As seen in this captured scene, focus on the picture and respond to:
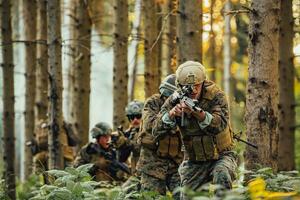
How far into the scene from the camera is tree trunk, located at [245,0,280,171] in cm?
1032

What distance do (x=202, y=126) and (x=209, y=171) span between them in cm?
74

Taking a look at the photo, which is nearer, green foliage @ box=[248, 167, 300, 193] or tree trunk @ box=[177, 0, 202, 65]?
green foliage @ box=[248, 167, 300, 193]

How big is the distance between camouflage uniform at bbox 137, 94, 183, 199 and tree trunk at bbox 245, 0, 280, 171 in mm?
990

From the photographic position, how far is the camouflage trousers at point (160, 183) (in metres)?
11.0

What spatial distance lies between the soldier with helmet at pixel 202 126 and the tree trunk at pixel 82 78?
8278 mm

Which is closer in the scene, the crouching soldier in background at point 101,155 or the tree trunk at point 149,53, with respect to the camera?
the crouching soldier in background at point 101,155

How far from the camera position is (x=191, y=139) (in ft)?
30.6

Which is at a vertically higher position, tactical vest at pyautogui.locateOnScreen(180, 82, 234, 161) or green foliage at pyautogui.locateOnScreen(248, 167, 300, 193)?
tactical vest at pyautogui.locateOnScreen(180, 82, 234, 161)

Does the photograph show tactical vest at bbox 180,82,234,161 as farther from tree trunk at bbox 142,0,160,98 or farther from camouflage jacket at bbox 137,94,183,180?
tree trunk at bbox 142,0,160,98

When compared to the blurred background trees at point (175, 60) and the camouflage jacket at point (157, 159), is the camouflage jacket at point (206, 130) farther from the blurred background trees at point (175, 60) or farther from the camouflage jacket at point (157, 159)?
the camouflage jacket at point (157, 159)

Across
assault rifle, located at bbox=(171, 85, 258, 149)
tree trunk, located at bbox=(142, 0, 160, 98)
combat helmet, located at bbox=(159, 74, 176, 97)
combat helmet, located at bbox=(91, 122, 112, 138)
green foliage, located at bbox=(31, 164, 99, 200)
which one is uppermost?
tree trunk, located at bbox=(142, 0, 160, 98)

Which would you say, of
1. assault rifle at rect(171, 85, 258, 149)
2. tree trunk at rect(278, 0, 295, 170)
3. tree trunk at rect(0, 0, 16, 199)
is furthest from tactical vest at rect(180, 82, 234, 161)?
tree trunk at rect(278, 0, 295, 170)

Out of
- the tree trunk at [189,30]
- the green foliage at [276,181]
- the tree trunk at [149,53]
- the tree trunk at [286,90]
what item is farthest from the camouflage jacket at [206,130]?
the tree trunk at [149,53]

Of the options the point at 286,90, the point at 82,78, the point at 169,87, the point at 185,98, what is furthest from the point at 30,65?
the point at 185,98
